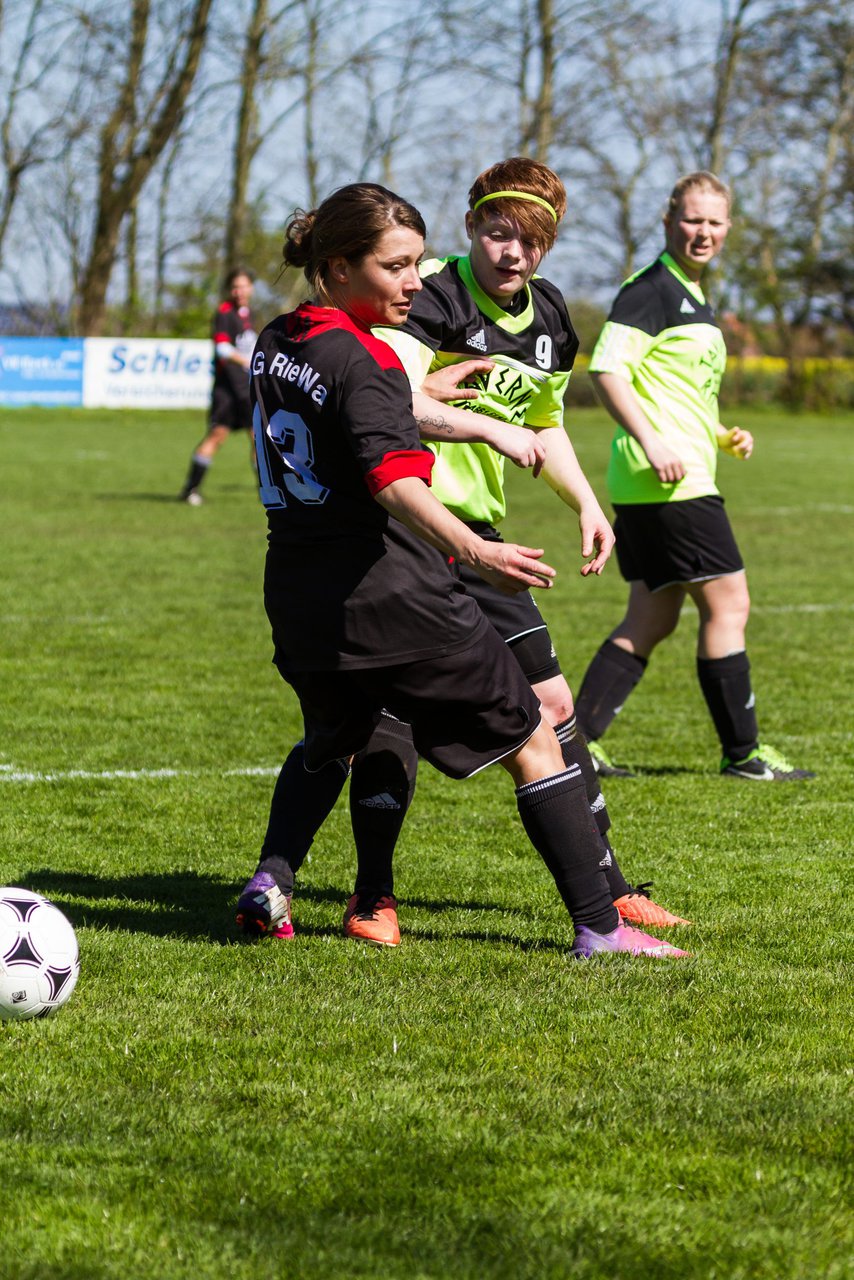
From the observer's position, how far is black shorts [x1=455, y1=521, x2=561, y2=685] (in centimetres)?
437

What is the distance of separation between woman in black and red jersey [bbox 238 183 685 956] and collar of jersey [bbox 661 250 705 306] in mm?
2726

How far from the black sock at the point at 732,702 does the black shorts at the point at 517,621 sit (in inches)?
80.7

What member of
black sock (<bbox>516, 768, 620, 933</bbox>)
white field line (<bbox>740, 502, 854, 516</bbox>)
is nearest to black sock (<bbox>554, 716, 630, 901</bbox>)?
black sock (<bbox>516, 768, 620, 933</bbox>)

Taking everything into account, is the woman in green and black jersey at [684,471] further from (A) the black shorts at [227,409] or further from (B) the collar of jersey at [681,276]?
(A) the black shorts at [227,409]

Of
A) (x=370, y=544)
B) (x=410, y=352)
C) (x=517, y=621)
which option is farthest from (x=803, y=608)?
(x=370, y=544)

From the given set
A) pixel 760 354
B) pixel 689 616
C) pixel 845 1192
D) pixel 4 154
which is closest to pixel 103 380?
pixel 4 154

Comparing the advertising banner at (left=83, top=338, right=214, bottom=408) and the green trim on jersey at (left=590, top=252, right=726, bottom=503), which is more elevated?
the green trim on jersey at (left=590, top=252, right=726, bottom=503)

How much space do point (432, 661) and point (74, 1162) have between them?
1.36 meters

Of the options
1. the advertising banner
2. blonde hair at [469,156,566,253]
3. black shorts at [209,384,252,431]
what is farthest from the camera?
the advertising banner

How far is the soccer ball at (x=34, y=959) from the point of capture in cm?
351

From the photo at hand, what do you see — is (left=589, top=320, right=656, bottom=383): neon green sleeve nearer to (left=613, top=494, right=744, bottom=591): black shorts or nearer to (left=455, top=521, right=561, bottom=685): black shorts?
(left=613, top=494, right=744, bottom=591): black shorts

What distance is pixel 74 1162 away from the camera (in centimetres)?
274

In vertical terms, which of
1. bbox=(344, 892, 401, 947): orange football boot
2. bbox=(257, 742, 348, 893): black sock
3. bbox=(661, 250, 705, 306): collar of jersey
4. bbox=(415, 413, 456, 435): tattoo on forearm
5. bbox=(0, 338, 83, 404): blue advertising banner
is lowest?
bbox=(0, 338, 83, 404): blue advertising banner

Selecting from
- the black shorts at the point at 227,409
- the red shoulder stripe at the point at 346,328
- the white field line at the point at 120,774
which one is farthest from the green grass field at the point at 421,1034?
the black shorts at the point at 227,409
